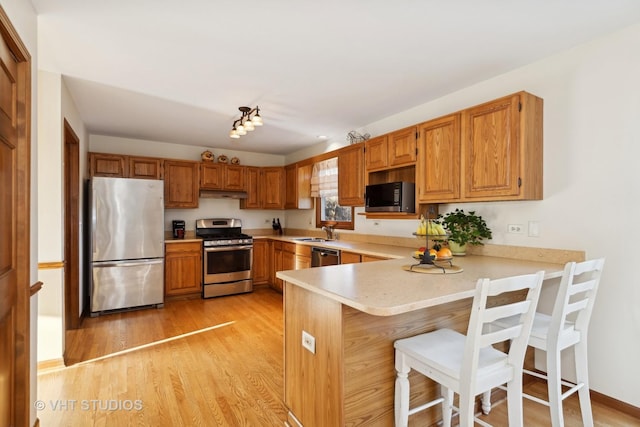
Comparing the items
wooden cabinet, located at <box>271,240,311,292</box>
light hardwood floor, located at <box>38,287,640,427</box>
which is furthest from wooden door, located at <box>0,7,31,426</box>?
wooden cabinet, located at <box>271,240,311,292</box>

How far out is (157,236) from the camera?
13.9 feet

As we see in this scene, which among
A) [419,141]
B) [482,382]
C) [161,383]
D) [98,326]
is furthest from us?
[98,326]

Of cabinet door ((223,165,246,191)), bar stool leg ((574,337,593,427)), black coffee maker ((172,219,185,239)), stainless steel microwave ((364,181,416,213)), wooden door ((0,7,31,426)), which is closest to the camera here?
wooden door ((0,7,31,426))

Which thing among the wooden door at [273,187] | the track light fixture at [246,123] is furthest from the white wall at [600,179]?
the wooden door at [273,187]

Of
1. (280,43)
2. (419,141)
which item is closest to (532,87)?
(419,141)

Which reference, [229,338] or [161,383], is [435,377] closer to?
[161,383]

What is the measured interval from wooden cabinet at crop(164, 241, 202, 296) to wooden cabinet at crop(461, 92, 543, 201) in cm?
382

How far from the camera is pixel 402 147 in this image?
324 centimetres

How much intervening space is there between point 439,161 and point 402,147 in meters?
0.49

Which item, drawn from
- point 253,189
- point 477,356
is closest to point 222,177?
point 253,189

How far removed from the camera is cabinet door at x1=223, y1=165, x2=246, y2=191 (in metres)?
5.26

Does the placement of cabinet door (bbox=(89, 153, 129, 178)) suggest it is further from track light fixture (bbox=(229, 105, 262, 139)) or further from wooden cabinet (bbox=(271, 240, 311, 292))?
wooden cabinet (bbox=(271, 240, 311, 292))

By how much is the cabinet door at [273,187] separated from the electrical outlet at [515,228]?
3.86 m

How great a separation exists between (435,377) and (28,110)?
2484 millimetres
